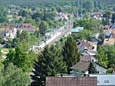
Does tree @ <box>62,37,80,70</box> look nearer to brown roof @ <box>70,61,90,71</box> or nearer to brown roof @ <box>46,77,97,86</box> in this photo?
brown roof @ <box>70,61,90,71</box>

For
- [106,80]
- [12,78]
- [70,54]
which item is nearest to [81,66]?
[70,54]

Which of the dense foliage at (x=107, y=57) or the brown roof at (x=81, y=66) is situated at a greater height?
the brown roof at (x=81, y=66)

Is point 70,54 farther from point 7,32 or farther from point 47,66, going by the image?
point 7,32

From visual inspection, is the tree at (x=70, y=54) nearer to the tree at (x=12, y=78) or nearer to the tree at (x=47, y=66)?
the tree at (x=47, y=66)

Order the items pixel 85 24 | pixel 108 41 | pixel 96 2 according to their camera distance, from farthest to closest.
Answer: pixel 96 2, pixel 85 24, pixel 108 41

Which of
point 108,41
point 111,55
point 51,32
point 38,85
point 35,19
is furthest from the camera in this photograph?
point 35,19

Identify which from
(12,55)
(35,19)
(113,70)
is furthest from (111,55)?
(35,19)

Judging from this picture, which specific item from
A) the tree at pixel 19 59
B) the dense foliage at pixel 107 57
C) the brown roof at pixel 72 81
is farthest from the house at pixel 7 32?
the brown roof at pixel 72 81

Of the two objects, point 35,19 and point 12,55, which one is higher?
point 12,55

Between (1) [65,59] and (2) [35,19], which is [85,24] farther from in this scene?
(1) [65,59]
